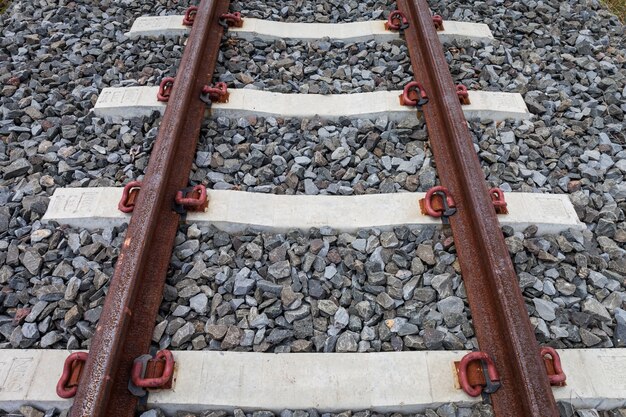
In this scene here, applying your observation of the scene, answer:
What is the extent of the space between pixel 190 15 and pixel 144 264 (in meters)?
2.43

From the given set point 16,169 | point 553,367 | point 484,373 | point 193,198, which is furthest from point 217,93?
point 553,367

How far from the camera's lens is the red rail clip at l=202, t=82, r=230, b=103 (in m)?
3.27

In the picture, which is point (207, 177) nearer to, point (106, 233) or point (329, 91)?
point (106, 233)

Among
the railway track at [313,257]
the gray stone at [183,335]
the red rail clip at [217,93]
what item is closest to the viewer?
the railway track at [313,257]

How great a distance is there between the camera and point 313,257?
256cm

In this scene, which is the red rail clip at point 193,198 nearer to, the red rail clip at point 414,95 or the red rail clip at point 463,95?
the red rail clip at point 414,95

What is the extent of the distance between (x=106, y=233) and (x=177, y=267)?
18.3 inches

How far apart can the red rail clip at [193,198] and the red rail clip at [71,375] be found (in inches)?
34.6

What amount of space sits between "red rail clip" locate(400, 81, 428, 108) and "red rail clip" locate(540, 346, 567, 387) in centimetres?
174

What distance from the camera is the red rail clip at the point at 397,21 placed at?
390 cm

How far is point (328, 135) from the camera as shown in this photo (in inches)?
125

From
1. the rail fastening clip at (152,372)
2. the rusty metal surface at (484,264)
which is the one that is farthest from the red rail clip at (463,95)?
the rail fastening clip at (152,372)

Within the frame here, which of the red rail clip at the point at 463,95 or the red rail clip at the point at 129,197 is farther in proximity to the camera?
the red rail clip at the point at 463,95

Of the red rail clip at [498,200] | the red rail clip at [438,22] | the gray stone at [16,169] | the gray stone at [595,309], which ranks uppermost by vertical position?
the red rail clip at [438,22]
